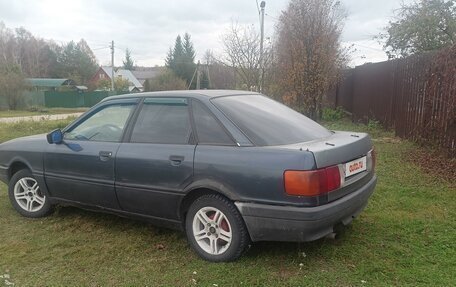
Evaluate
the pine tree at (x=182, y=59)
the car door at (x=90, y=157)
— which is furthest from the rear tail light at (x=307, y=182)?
the pine tree at (x=182, y=59)

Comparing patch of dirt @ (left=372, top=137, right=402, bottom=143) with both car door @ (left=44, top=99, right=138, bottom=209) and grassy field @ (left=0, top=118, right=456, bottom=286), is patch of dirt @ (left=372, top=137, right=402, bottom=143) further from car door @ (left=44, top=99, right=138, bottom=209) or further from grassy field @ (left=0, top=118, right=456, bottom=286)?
car door @ (left=44, top=99, right=138, bottom=209)

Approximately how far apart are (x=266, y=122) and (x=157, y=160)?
1.06 metres

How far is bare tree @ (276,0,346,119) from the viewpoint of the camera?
13.1 metres

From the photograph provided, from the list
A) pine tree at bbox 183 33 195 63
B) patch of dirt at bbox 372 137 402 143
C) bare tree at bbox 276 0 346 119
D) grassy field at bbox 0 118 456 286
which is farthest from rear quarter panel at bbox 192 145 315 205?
pine tree at bbox 183 33 195 63

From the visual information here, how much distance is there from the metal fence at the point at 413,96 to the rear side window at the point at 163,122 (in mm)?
4862

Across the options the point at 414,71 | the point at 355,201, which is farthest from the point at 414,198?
the point at 414,71

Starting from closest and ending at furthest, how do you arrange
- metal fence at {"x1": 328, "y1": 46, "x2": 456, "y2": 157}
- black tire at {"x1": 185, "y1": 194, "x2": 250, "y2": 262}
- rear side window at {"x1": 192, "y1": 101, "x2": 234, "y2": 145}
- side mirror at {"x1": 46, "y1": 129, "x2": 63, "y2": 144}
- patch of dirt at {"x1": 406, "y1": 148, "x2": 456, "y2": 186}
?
1. black tire at {"x1": 185, "y1": 194, "x2": 250, "y2": 262}
2. rear side window at {"x1": 192, "y1": 101, "x2": 234, "y2": 145}
3. side mirror at {"x1": 46, "y1": 129, "x2": 63, "y2": 144}
4. patch of dirt at {"x1": 406, "y1": 148, "x2": 456, "y2": 186}
5. metal fence at {"x1": 328, "y1": 46, "x2": 456, "y2": 157}

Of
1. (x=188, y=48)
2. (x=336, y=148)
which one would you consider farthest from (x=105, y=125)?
(x=188, y=48)

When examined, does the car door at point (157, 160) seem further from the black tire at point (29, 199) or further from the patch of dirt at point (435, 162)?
the patch of dirt at point (435, 162)

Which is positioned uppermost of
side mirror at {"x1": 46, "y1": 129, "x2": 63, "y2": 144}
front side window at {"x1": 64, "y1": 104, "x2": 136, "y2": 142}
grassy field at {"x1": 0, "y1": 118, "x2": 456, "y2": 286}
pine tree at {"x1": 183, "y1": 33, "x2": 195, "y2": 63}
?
pine tree at {"x1": 183, "y1": 33, "x2": 195, "y2": 63}

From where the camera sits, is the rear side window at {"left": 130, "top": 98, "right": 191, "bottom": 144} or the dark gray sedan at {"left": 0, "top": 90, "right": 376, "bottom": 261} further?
the rear side window at {"left": 130, "top": 98, "right": 191, "bottom": 144}

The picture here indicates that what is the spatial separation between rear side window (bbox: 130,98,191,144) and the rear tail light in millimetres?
1064

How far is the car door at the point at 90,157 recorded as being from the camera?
4.06 meters

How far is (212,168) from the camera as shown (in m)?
3.39
